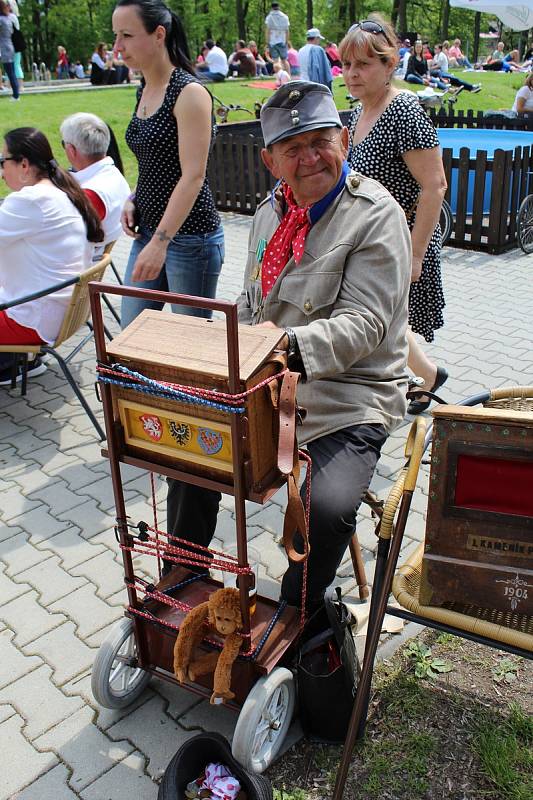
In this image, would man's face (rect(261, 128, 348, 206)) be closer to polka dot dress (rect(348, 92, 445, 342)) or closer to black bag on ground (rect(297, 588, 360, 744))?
polka dot dress (rect(348, 92, 445, 342))

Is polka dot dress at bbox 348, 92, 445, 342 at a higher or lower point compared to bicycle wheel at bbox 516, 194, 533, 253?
higher

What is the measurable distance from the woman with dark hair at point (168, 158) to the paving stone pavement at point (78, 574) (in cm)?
95

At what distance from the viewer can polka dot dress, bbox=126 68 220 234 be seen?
322 centimetres

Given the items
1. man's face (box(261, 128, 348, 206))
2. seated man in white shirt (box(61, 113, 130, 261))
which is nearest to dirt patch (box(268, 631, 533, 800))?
man's face (box(261, 128, 348, 206))

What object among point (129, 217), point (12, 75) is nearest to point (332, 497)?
point (129, 217)

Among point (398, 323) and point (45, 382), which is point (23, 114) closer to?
point (45, 382)

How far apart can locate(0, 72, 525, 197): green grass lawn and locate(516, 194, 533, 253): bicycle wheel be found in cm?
628

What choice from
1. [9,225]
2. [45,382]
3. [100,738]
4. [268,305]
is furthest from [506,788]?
[45,382]

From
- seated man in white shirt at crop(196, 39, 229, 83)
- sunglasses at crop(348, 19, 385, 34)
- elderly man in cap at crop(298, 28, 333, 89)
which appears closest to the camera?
sunglasses at crop(348, 19, 385, 34)

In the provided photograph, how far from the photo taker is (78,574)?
3102mm

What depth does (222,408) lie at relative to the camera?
1.75m

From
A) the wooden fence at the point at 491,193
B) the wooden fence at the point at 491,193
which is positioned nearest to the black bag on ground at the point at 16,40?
the wooden fence at the point at 491,193

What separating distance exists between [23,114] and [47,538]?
15.4 metres

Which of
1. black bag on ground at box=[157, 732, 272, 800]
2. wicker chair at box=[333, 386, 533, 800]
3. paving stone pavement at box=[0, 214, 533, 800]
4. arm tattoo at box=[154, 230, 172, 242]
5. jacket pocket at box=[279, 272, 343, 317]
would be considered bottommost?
paving stone pavement at box=[0, 214, 533, 800]
